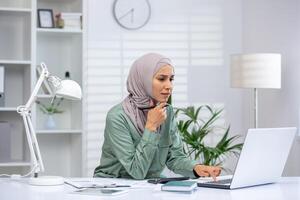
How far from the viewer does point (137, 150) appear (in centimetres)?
246

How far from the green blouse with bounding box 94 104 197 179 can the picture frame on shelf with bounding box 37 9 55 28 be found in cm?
187

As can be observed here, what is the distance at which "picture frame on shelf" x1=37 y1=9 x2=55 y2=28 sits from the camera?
168 inches

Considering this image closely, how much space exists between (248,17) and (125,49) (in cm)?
111

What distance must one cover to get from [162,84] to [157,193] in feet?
2.19

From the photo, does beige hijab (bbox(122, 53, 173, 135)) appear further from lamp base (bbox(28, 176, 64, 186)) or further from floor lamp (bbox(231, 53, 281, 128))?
floor lamp (bbox(231, 53, 281, 128))

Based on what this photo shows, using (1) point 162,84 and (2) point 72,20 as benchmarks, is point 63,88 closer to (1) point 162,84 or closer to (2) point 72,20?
(1) point 162,84

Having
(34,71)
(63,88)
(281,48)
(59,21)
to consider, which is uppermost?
(59,21)

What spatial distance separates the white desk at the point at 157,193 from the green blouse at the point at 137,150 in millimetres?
324

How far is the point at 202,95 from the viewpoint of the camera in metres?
4.94

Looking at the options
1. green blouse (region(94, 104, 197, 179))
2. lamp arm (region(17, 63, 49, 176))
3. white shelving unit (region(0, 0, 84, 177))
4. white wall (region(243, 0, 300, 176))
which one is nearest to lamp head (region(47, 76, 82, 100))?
lamp arm (region(17, 63, 49, 176))

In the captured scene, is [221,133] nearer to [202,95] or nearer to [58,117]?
[202,95]

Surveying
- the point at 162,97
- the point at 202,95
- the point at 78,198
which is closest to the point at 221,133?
the point at 202,95

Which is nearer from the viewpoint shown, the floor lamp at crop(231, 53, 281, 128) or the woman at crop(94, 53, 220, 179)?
the woman at crop(94, 53, 220, 179)

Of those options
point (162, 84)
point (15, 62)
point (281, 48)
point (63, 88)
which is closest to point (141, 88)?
point (162, 84)
